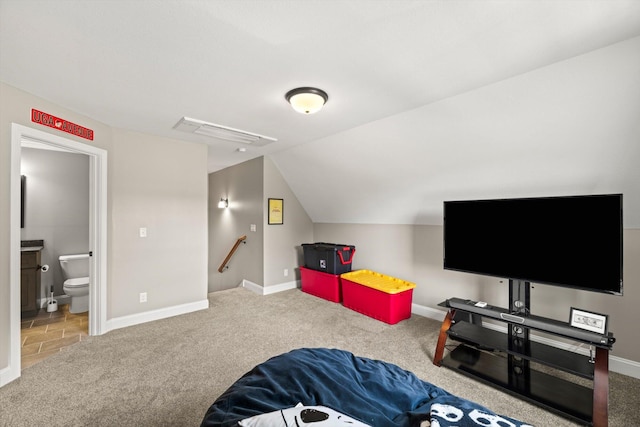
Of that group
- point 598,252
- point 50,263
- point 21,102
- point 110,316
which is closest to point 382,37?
point 598,252

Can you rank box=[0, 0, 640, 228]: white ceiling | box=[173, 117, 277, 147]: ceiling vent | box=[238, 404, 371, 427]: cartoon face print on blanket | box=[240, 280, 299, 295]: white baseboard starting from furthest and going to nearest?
box=[240, 280, 299, 295]: white baseboard → box=[173, 117, 277, 147]: ceiling vent → box=[0, 0, 640, 228]: white ceiling → box=[238, 404, 371, 427]: cartoon face print on blanket

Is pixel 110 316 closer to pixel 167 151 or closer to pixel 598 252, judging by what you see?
pixel 167 151

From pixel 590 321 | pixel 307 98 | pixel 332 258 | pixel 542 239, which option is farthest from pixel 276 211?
pixel 590 321

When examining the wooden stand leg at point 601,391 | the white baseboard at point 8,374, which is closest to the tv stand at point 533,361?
the wooden stand leg at point 601,391

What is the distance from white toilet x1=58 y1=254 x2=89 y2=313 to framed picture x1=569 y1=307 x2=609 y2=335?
5.15m

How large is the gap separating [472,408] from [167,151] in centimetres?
400

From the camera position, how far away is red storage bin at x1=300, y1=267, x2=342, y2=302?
14.4 ft

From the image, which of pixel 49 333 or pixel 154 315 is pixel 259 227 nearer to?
pixel 154 315

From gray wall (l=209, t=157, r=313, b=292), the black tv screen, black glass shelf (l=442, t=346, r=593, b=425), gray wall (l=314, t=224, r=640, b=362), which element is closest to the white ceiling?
the black tv screen

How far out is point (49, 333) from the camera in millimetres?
3229

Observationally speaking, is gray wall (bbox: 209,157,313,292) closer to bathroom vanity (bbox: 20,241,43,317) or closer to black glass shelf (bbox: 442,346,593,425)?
bathroom vanity (bbox: 20,241,43,317)

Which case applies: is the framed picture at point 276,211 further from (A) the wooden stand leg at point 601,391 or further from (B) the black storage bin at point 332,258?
(A) the wooden stand leg at point 601,391

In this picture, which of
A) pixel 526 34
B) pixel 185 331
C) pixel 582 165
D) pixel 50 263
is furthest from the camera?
pixel 50 263

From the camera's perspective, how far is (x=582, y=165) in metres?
2.34
